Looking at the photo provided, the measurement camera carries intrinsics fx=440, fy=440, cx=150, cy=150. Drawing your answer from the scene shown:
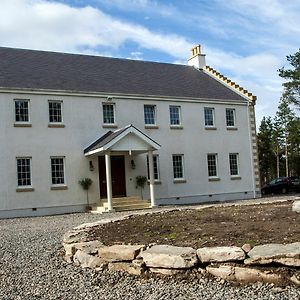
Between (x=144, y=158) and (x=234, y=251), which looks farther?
(x=144, y=158)

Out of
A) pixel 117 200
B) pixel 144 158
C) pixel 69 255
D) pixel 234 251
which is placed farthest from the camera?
pixel 144 158

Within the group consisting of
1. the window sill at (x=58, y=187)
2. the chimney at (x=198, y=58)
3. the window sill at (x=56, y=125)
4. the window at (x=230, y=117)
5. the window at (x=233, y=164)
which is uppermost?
the chimney at (x=198, y=58)

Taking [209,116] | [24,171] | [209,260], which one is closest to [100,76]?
[209,116]

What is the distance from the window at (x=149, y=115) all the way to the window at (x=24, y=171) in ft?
24.8

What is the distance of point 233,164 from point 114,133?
376 inches

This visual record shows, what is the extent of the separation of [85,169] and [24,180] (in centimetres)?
335

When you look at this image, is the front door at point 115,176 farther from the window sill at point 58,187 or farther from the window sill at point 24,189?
the window sill at point 24,189

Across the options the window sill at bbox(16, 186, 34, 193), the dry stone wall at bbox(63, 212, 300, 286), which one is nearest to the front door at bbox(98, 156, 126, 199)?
the window sill at bbox(16, 186, 34, 193)

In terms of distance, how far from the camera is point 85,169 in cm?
2447

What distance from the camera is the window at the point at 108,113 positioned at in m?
25.6

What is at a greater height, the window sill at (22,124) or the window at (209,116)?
the window at (209,116)

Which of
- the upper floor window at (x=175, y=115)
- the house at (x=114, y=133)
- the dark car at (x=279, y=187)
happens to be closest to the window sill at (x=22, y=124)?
the house at (x=114, y=133)

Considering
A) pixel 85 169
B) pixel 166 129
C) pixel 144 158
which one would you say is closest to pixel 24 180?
pixel 85 169

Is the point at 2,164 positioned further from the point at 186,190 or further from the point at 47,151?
the point at 186,190
